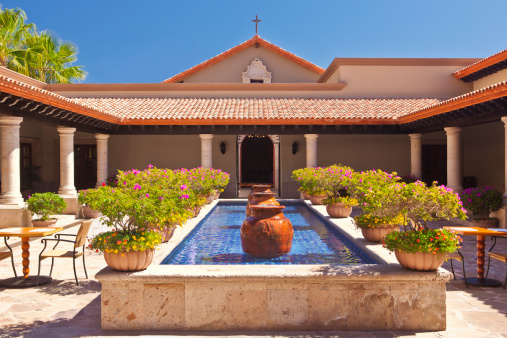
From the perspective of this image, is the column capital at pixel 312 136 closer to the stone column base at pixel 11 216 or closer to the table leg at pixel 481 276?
the stone column base at pixel 11 216

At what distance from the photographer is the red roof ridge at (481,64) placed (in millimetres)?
15795

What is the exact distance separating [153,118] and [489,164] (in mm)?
13008

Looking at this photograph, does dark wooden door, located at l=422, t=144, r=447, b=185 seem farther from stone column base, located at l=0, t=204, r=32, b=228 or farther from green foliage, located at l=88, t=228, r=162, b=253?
green foliage, located at l=88, t=228, r=162, b=253

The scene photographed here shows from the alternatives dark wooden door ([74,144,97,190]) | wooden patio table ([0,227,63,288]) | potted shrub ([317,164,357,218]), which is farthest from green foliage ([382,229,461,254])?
dark wooden door ([74,144,97,190])

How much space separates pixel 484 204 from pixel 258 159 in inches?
662

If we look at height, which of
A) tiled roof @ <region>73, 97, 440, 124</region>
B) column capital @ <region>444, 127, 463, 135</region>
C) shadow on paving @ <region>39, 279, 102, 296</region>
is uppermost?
tiled roof @ <region>73, 97, 440, 124</region>

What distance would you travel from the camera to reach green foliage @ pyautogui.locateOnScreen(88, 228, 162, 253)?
4.79 meters

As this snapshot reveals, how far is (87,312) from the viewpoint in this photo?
209 inches

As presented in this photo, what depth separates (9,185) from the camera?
425 inches

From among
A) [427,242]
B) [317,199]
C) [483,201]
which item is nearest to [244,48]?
[317,199]

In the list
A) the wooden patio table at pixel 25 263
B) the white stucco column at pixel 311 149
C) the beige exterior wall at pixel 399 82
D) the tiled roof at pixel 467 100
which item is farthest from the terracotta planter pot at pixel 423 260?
the beige exterior wall at pixel 399 82

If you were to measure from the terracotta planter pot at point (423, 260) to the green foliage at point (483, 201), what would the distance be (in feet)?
23.2

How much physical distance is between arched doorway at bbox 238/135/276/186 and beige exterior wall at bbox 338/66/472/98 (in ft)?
25.3

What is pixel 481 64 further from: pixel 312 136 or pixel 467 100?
pixel 467 100
